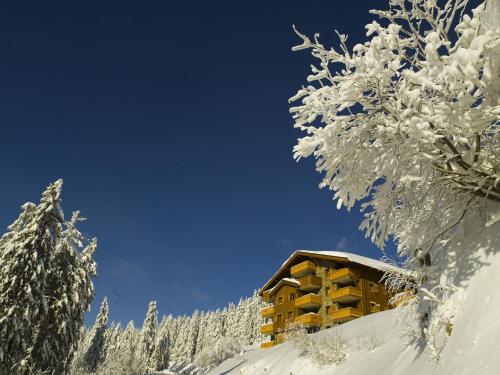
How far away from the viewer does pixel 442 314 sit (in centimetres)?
797

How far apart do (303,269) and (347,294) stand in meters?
6.85

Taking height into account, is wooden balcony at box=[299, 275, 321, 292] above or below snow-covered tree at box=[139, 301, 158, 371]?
below

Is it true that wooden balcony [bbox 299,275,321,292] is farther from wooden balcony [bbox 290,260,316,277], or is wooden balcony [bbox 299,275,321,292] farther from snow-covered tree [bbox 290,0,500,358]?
snow-covered tree [bbox 290,0,500,358]

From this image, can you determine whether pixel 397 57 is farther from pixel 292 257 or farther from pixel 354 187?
pixel 292 257

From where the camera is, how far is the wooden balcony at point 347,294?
40928 mm

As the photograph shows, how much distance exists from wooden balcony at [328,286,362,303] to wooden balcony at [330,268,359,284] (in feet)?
3.89

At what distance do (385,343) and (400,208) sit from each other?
387 inches

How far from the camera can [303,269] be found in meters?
46.5

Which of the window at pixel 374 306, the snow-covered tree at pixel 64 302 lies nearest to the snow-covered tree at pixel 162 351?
the window at pixel 374 306

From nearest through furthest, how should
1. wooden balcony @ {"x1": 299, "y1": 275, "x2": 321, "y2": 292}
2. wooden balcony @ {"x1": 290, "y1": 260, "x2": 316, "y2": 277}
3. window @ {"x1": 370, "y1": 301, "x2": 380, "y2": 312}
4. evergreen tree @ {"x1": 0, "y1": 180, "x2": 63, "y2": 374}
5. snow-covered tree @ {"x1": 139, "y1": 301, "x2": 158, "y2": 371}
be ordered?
evergreen tree @ {"x1": 0, "y1": 180, "x2": 63, "y2": 374} < window @ {"x1": 370, "y1": 301, "x2": 380, "y2": 312} < wooden balcony @ {"x1": 299, "y1": 275, "x2": 321, "y2": 292} < wooden balcony @ {"x1": 290, "y1": 260, "x2": 316, "y2": 277} < snow-covered tree @ {"x1": 139, "y1": 301, "x2": 158, "y2": 371}

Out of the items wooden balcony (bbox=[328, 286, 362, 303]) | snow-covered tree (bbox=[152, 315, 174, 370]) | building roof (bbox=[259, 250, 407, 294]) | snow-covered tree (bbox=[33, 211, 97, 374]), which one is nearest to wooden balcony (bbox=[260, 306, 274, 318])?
building roof (bbox=[259, 250, 407, 294])

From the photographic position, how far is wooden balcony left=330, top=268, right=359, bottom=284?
42.1 meters

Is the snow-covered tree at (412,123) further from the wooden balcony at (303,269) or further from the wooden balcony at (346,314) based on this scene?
the wooden balcony at (303,269)

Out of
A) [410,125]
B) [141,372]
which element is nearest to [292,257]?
[410,125]
